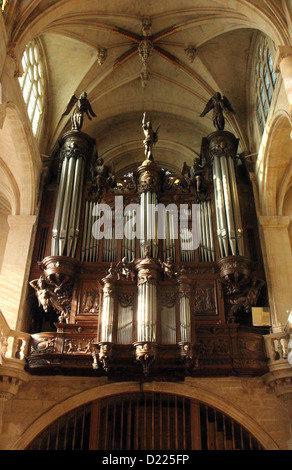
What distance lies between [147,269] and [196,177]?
462 cm

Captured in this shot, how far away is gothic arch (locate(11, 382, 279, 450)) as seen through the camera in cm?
1091

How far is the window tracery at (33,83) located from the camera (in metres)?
15.0

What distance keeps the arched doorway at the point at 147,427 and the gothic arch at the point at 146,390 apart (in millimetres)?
151

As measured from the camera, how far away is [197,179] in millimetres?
14922

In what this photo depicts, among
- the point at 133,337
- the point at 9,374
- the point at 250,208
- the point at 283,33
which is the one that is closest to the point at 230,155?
the point at 250,208

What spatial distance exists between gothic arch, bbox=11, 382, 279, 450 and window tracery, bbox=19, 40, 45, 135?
8614 mm

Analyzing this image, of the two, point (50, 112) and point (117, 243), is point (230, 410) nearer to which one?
point (117, 243)

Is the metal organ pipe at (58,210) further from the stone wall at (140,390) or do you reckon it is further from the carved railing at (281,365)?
the carved railing at (281,365)

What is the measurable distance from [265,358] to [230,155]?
21.1 feet

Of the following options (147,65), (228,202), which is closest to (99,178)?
(228,202)

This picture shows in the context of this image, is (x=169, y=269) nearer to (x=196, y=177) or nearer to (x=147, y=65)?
(x=196, y=177)

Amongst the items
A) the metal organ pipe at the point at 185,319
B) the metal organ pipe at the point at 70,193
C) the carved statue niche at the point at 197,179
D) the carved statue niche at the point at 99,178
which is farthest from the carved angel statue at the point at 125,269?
the carved statue niche at the point at 197,179

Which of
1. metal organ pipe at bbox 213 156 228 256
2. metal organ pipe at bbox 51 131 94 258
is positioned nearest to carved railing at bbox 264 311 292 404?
metal organ pipe at bbox 213 156 228 256

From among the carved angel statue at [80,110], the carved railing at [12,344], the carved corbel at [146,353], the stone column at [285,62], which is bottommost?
the carved corbel at [146,353]
